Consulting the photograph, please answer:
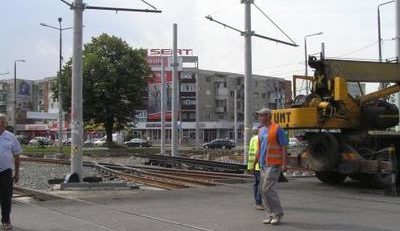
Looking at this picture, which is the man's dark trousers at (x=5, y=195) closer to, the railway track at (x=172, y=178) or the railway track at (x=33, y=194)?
the railway track at (x=33, y=194)

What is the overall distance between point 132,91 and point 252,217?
55.0m

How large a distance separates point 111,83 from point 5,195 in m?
55.8

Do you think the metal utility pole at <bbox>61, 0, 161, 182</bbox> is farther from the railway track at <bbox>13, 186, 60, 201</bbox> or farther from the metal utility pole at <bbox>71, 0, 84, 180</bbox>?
the railway track at <bbox>13, 186, 60, 201</bbox>

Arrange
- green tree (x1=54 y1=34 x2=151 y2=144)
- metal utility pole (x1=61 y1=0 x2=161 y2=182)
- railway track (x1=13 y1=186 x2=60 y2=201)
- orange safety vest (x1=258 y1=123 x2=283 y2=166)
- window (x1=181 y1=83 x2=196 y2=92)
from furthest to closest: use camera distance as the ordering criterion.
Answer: window (x1=181 y1=83 x2=196 y2=92) < green tree (x1=54 y1=34 x2=151 y2=144) < metal utility pole (x1=61 y1=0 x2=161 y2=182) < railway track (x1=13 y1=186 x2=60 y2=201) < orange safety vest (x1=258 y1=123 x2=283 y2=166)

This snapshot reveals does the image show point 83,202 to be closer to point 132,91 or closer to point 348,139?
point 348,139

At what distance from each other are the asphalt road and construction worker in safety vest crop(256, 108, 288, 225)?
309mm

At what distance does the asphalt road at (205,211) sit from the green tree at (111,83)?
47.7 meters

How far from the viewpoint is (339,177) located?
19.6 meters

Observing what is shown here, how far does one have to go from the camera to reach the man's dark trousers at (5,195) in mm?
10360

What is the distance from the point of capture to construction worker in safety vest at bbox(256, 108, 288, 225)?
1108 centimetres

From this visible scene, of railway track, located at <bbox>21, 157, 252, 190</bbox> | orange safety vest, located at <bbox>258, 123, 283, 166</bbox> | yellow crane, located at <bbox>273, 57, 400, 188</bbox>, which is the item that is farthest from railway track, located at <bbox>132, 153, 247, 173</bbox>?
orange safety vest, located at <bbox>258, 123, 283, 166</bbox>

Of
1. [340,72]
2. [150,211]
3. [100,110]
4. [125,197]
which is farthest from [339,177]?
[100,110]

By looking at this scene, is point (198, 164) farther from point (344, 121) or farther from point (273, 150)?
point (273, 150)

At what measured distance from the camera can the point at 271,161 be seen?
37.2ft
